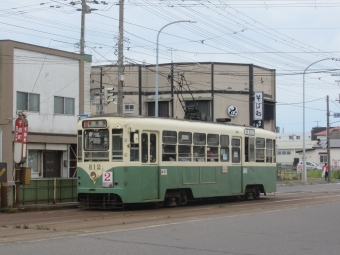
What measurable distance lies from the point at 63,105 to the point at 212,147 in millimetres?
9836

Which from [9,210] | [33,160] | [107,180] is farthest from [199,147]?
[33,160]

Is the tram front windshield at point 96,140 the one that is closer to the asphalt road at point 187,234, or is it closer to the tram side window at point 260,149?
the asphalt road at point 187,234

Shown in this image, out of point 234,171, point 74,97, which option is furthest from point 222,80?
point 234,171

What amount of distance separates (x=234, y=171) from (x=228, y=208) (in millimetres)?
3046

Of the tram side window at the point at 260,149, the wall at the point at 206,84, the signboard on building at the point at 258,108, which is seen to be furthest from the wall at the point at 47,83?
the signboard on building at the point at 258,108

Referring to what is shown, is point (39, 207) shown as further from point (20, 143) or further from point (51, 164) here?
point (51, 164)

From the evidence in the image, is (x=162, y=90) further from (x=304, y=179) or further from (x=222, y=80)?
(x=304, y=179)

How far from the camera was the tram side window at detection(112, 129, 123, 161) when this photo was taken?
59.8ft

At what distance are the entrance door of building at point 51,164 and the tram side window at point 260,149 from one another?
1012 cm

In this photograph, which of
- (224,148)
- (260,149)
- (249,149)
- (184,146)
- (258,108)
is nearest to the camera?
(184,146)

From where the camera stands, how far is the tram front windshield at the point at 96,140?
18.5 metres

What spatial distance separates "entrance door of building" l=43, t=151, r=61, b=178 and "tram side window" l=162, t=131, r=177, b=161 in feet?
33.5

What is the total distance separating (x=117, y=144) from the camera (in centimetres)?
1830

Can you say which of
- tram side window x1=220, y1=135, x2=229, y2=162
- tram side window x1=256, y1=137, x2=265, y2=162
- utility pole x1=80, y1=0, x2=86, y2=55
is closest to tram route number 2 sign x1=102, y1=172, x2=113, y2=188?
tram side window x1=220, y1=135, x2=229, y2=162
